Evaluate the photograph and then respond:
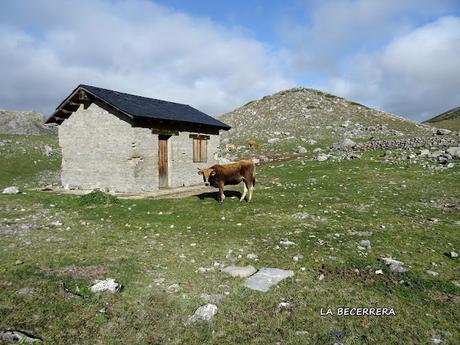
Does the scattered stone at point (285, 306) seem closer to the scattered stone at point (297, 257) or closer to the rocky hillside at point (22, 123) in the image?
the scattered stone at point (297, 257)

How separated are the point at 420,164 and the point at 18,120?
60604mm

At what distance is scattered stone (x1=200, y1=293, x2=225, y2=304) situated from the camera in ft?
24.7

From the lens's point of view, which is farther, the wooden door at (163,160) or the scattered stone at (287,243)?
the wooden door at (163,160)

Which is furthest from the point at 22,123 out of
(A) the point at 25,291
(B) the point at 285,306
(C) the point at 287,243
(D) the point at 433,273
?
(D) the point at 433,273

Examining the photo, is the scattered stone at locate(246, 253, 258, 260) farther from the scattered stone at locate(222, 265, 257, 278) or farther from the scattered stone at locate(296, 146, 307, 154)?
the scattered stone at locate(296, 146, 307, 154)

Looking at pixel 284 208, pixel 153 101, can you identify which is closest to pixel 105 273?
pixel 284 208

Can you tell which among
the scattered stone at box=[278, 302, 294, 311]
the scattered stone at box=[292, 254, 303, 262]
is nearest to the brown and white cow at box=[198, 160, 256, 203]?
the scattered stone at box=[292, 254, 303, 262]

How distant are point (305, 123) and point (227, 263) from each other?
54906mm

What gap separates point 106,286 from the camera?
7.91 m

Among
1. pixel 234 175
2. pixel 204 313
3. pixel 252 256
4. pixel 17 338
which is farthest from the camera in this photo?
pixel 234 175

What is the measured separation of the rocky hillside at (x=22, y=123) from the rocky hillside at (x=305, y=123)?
31.5 meters

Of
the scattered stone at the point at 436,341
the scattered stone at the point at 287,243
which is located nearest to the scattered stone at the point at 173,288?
the scattered stone at the point at 287,243

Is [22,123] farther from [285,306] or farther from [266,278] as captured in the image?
[285,306]

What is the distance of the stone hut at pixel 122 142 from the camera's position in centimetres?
2222
